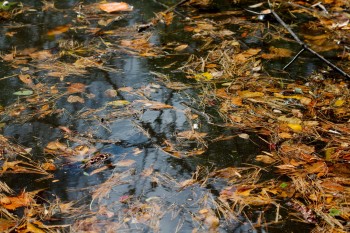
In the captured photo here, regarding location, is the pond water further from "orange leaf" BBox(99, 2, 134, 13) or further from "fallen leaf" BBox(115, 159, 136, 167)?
"orange leaf" BBox(99, 2, 134, 13)

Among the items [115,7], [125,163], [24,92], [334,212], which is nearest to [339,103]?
[334,212]

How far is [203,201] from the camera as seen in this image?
2494 millimetres

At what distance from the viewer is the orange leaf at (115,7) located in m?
5.07

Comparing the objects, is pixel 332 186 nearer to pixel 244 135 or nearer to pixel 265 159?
pixel 265 159

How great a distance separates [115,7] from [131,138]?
2474 millimetres

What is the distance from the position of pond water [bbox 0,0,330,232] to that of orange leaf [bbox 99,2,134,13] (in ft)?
2.47

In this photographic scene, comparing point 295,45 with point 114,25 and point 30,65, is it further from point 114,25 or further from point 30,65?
point 30,65

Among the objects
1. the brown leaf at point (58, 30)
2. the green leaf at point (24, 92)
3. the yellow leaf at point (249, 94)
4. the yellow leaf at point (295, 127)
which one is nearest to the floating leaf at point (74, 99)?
the green leaf at point (24, 92)

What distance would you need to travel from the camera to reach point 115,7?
5.10m

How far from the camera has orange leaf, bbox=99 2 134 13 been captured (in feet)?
16.6

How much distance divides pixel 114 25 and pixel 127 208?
2692mm

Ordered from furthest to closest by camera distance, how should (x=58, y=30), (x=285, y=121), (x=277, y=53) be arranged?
→ 1. (x=58, y=30)
2. (x=277, y=53)
3. (x=285, y=121)

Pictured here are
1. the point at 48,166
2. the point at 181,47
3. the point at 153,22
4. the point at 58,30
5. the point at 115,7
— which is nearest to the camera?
the point at 48,166

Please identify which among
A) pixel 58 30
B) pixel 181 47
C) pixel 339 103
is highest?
pixel 58 30
